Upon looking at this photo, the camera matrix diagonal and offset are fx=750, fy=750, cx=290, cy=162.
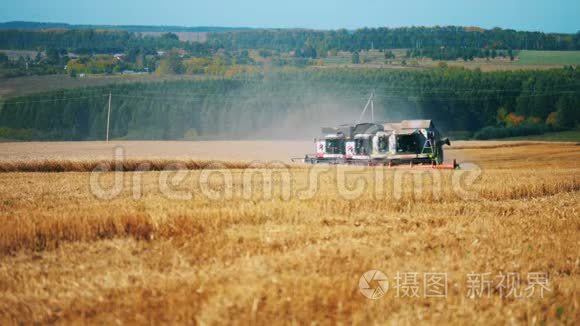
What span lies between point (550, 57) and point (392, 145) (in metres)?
112

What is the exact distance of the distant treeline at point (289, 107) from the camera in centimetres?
10175

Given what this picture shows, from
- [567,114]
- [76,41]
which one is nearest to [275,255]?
[567,114]

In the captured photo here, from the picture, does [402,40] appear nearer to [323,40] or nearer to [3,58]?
[323,40]

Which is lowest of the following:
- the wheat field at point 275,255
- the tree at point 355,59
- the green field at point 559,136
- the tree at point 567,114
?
the green field at point 559,136

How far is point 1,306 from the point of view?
8.41m

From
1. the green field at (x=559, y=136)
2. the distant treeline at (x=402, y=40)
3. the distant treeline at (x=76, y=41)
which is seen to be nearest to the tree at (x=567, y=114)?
the green field at (x=559, y=136)

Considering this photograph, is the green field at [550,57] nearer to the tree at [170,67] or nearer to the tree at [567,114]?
the tree at [567,114]

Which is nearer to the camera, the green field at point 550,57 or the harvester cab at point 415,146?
the harvester cab at point 415,146

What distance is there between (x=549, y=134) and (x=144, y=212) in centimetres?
8618

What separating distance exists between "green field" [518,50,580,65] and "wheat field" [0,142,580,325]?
4916 inches

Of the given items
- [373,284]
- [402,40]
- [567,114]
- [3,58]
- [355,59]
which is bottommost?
[567,114]

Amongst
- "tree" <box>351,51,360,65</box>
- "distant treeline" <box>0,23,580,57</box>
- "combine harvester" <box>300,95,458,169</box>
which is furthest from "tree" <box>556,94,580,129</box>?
"tree" <box>351,51,360,65</box>

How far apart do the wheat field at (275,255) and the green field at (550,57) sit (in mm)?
124878

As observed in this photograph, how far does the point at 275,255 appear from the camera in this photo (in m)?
10.6
